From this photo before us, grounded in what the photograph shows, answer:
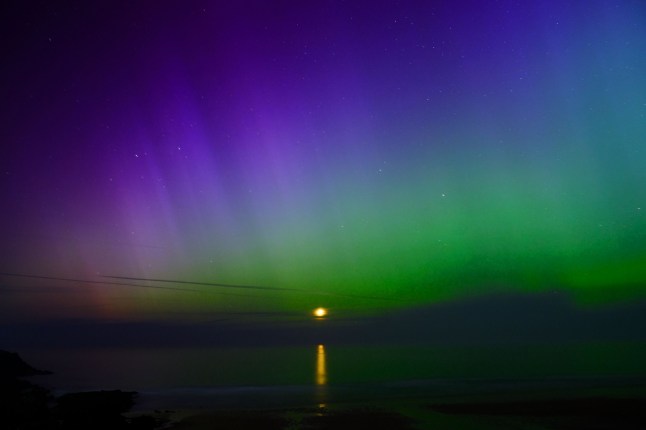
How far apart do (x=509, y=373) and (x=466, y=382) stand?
10.2m

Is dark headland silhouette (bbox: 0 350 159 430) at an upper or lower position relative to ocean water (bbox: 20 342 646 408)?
lower

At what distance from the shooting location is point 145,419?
3216cm

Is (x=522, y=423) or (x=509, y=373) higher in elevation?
(x=509, y=373)

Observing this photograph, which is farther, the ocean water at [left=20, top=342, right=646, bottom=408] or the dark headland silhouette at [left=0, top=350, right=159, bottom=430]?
the ocean water at [left=20, top=342, right=646, bottom=408]

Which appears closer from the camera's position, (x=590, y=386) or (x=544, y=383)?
(x=590, y=386)

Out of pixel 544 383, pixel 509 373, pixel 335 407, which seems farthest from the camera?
pixel 509 373

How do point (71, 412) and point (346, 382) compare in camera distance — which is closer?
point (71, 412)

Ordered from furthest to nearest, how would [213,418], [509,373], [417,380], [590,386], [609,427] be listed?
[509,373]
[417,380]
[590,386]
[213,418]
[609,427]

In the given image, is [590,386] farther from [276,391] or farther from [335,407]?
[276,391]

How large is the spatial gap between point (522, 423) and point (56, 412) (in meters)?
27.1

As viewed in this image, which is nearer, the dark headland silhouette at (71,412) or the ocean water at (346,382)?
the dark headland silhouette at (71,412)

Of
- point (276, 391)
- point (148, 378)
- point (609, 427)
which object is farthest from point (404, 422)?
point (148, 378)

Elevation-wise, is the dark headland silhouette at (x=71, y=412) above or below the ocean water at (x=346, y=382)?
below

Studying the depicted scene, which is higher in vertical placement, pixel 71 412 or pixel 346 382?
pixel 346 382
